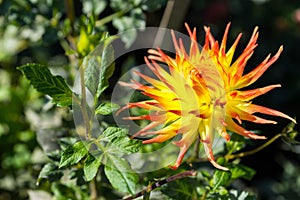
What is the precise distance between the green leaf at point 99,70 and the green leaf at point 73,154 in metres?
0.12

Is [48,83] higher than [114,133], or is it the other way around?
[48,83]

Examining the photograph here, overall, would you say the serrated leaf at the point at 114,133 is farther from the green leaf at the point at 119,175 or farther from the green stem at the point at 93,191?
the green stem at the point at 93,191

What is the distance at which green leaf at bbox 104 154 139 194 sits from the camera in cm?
118

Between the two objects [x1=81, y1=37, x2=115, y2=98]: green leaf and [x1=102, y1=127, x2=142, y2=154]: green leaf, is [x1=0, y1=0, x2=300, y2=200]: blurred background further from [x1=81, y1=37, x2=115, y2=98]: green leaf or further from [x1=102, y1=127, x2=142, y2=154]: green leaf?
[x1=102, y1=127, x2=142, y2=154]: green leaf

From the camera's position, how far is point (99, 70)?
1349mm

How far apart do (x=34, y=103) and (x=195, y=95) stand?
1.08m

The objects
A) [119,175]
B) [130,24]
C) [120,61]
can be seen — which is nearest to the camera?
[119,175]

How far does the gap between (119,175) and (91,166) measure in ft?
0.19

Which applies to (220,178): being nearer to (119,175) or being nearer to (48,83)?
(119,175)

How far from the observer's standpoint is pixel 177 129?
1.22m

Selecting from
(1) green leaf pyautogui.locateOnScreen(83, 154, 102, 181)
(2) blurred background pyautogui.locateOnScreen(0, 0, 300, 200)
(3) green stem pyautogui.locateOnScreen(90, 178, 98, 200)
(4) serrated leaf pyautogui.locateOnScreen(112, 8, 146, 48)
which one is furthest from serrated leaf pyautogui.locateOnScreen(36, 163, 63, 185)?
(4) serrated leaf pyautogui.locateOnScreen(112, 8, 146, 48)

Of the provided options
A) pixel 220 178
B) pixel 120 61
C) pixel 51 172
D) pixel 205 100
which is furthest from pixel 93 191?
pixel 120 61

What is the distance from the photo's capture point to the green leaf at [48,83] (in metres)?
1.25

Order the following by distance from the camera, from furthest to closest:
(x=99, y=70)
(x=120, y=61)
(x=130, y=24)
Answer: (x=120, y=61) → (x=130, y=24) → (x=99, y=70)
